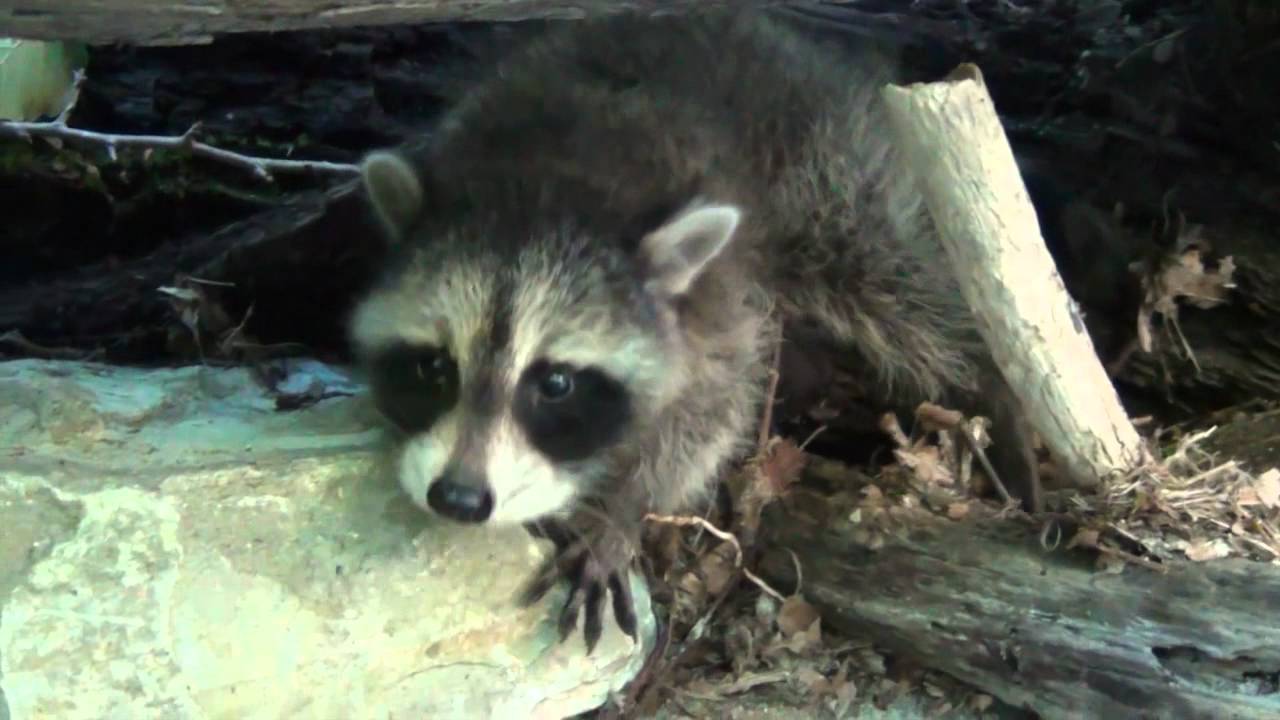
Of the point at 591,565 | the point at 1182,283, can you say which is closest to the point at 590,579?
the point at 591,565

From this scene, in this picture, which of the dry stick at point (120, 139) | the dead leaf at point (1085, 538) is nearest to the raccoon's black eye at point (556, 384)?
the dead leaf at point (1085, 538)

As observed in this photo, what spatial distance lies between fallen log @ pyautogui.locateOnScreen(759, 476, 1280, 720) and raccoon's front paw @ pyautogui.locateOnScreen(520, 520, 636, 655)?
1.44ft

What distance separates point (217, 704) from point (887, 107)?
5.12 feet

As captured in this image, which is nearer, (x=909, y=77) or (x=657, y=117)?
(x=657, y=117)

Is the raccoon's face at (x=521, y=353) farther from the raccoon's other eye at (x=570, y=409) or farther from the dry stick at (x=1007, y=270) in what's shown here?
the dry stick at (x=1007, y=270)

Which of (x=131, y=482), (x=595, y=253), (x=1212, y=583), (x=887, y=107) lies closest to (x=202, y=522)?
(x=131, y=482)

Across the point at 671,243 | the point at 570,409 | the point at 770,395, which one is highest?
the point at 671,243

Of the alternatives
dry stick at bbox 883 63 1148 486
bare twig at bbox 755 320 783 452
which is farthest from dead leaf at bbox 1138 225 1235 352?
bare twig at bbox 755 320 783 452

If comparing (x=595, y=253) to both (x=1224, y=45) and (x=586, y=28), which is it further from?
(x=1224, y=45)

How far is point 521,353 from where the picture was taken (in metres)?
2.44

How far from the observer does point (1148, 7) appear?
3.60m

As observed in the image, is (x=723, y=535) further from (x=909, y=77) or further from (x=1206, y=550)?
(x=909, y=77)

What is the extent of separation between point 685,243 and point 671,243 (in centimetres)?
3

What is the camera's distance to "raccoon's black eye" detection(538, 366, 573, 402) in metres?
2.47
